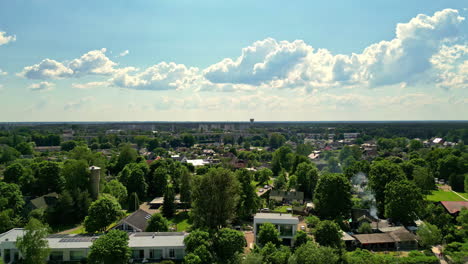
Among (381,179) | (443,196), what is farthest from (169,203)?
(443,196)

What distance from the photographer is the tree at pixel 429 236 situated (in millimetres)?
26134

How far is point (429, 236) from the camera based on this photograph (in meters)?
26.1

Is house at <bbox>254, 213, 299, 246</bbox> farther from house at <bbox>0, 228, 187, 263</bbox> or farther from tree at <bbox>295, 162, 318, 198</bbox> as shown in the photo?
tree at <bbox>295, 162, 318, 198</bbox>

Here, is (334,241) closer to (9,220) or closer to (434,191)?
(9,220)

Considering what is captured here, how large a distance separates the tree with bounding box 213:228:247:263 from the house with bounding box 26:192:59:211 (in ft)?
66.0

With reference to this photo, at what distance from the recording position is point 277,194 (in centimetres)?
4581

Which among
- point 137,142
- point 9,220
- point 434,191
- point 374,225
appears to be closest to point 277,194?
point 374,225

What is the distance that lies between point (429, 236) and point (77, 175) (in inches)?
1291

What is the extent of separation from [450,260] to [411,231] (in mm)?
6374

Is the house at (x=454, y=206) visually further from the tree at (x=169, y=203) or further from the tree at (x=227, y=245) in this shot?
the tree at (x=169, y=203)

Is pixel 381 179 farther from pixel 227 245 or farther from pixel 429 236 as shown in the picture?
pixel 227 245

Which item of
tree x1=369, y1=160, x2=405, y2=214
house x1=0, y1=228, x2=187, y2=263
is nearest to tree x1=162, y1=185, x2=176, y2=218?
house x1=0, y1=228, x2=187, y2=263

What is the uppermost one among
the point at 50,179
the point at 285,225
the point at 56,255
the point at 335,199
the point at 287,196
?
the point at 50,179

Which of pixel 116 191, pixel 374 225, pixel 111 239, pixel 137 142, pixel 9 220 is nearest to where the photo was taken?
pixel 111 239
